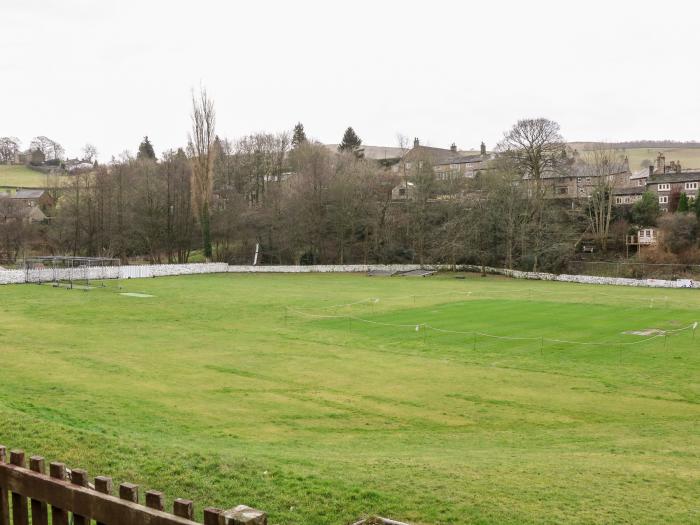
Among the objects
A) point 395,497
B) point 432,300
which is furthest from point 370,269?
point 395,497

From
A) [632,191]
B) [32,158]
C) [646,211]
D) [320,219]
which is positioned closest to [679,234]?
[646,211]

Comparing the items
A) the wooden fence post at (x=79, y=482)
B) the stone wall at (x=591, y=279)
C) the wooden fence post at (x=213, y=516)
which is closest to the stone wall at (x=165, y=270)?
the stone wall at (x=591, y=279)

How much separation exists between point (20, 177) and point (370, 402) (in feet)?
540

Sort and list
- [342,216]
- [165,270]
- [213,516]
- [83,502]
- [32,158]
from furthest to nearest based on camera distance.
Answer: [32,158] < [342,216] < [165,270] < [83,502] < [213,516]

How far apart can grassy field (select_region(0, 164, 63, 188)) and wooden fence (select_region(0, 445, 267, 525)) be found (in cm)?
15037

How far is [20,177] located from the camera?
164 metres

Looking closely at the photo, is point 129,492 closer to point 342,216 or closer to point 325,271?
point 325,271

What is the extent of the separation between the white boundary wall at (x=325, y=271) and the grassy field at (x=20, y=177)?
78.5m

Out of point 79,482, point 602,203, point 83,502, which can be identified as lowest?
point 83,502

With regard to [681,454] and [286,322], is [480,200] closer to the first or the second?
[286,322]

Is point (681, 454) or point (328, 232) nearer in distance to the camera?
point (681, 454)

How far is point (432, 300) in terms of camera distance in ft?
171

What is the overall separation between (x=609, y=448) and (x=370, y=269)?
7144cm

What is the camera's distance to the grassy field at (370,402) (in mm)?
9859
